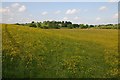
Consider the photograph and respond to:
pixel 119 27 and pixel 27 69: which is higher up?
pixel 119 27

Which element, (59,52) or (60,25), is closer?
(59,52)

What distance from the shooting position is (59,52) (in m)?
25.9

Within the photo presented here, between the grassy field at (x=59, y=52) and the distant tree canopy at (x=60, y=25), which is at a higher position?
the distant tree canopy at (x=60, y=25)

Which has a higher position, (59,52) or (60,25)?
(60,25)

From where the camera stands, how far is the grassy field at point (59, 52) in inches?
886

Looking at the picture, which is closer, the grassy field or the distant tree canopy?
the grassy field

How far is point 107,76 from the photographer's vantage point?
2289 cm

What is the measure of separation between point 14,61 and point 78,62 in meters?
5.56

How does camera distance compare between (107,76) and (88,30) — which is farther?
(88,30)

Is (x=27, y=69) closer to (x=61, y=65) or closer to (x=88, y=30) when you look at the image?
(x=61, y=65)

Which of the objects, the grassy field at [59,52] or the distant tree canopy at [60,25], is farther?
the distant tree canopy at [60,25]

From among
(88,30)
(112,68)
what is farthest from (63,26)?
(112,68)

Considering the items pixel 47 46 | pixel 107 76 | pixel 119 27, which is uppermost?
pixel 119 27

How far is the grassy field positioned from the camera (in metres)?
22.5
